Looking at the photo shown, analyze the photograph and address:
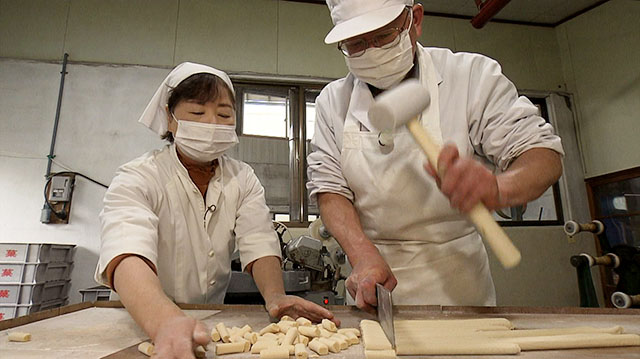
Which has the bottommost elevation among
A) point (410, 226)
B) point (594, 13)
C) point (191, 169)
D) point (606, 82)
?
point (410, 226)

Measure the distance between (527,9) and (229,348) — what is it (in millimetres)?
4926

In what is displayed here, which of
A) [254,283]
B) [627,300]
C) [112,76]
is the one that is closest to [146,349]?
[254,283]

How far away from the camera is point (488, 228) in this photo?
774mm

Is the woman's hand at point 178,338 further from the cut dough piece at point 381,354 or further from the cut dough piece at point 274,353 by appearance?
the cut dough piece at point 381,354

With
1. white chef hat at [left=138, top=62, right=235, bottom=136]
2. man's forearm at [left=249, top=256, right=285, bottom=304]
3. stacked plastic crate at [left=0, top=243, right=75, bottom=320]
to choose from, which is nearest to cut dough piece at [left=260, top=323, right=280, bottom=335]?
man's forearm at [left=249, top=256, right=285, bottom=304]

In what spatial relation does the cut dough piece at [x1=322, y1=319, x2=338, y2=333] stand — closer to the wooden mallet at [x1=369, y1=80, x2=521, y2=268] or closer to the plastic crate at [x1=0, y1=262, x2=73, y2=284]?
the wooden mallet at [x1=369, y1=80, x2=521, y2=268]

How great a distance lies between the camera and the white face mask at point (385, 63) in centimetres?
121

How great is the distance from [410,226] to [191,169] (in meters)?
0.84

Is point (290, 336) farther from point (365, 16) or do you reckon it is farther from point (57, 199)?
point (57, 199)

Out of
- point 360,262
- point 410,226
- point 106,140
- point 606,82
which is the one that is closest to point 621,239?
point 606,82

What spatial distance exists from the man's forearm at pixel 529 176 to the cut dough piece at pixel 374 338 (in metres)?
0.44

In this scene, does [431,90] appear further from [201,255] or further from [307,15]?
[307,15]

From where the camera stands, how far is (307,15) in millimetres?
4020

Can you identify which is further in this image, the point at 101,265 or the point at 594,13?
the point at 594,13
